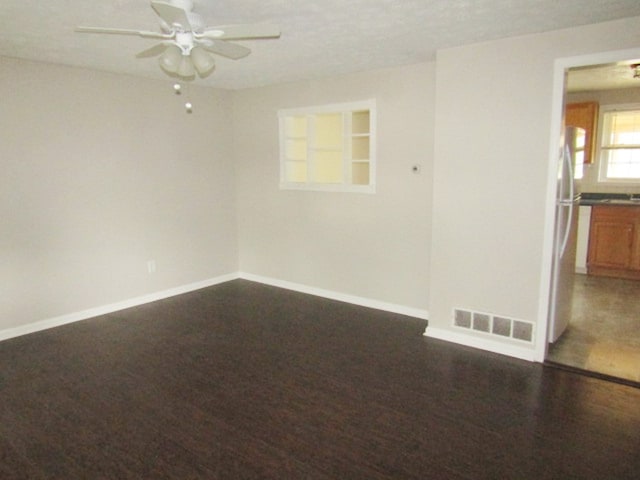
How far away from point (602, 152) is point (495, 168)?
150 inches

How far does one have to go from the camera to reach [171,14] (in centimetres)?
199

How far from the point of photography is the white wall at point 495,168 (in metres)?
3.01

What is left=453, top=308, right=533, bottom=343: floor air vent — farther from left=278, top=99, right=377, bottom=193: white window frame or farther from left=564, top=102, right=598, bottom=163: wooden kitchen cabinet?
left=564, top=102, right=598, bottom=163: wooden kitchen cabinet

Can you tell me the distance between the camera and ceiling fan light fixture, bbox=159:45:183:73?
7.93ft

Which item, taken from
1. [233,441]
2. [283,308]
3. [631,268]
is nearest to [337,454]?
[233,441]

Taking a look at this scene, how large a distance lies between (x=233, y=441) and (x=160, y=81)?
12.5 feet

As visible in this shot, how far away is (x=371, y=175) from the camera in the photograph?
430cm

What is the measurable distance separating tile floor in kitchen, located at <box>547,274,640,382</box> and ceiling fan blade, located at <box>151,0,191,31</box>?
11.0 feet

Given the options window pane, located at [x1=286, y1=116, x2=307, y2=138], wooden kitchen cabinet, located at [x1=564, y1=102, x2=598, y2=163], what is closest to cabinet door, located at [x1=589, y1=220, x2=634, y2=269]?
wooden kitchen cabinet, located at [x1=564, y1=102, x2=598, y2=163]

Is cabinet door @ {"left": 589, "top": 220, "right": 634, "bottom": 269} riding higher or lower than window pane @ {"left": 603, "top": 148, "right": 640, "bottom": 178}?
lower

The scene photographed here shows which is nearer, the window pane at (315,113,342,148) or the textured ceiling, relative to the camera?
the textured ceiling

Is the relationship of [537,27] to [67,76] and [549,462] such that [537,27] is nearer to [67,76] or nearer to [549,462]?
[549,462]

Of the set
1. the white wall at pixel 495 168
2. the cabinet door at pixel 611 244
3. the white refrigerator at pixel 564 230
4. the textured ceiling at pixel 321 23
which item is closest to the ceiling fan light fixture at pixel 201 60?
the textured ceiling at pixel 321 23

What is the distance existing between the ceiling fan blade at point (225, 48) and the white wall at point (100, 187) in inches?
87.6
